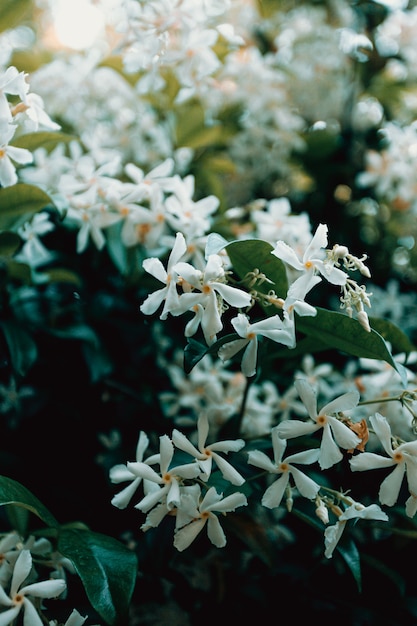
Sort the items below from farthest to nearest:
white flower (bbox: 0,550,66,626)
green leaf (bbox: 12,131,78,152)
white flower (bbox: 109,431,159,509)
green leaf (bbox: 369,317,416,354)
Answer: green leaf (bbox: 12,131,78,152), green leaf (bbox: 369,317,416,354), white flower (bbox: 109,431,159,509), white flower (bbox: 0,550,66,626)

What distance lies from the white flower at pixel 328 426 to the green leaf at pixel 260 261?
14 cm

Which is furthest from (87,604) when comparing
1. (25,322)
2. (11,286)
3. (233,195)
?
(233,195)

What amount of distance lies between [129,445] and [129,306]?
278mm

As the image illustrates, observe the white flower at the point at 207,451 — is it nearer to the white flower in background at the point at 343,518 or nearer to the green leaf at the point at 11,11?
the white flower in background at the point at 343,518

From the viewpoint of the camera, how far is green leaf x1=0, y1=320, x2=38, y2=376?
1071 millimetres

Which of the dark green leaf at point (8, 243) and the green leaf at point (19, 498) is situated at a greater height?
the dark green leaf at point (8, 243)

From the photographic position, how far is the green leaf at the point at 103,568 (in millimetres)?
824

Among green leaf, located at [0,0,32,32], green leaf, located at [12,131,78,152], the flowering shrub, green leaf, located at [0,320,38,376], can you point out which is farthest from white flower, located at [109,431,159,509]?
A: green leaf, located at [0,0,32,32]

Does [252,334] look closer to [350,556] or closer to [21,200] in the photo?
[350,556]

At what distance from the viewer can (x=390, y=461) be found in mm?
843

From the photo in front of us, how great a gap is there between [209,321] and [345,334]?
0.20 metres

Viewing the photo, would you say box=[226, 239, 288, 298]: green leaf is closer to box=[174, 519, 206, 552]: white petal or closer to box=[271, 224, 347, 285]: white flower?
box=[271, 224, 347, 285]: white flower

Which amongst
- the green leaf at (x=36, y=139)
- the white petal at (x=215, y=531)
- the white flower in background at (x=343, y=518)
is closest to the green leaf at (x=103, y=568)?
the white petal at (x=215, y=531)

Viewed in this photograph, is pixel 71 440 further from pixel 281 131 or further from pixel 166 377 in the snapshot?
pixel 281 131
